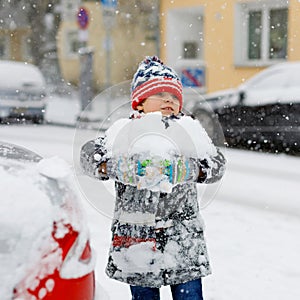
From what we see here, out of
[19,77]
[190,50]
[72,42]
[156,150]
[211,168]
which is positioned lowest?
[72,42]

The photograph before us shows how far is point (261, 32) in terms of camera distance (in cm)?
1838

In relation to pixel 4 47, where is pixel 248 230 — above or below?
above

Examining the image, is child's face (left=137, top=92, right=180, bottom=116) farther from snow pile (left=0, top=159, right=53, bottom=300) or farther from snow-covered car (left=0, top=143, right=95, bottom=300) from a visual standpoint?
snow pile (left=0, top=159, right=53, bottom=300)

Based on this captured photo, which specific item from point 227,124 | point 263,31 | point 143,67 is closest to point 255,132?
point 227,124

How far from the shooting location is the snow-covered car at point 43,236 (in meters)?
2.27

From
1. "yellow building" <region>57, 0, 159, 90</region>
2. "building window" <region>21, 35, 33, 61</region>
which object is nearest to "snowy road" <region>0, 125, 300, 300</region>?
"yellow building" <region>57, 0, 159, 90</region>

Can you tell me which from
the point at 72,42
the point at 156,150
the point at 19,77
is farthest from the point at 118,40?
the point at 156,150

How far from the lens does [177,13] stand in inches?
807

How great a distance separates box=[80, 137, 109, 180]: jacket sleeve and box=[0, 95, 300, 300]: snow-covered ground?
11 cm

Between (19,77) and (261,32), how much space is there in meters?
6.70

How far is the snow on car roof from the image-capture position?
1637cm

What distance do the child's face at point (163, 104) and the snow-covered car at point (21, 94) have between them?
522 inches

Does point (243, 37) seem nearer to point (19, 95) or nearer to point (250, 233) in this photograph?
point (19, 95)

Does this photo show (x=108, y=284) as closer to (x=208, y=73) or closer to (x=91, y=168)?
(x=91, y=168)
